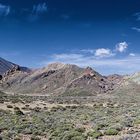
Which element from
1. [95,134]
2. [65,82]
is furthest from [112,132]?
[65,82]

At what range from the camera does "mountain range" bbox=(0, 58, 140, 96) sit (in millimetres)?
146250

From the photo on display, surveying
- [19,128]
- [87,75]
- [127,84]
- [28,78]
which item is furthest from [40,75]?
[19,128]

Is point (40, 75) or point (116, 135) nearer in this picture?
point (116, 135)

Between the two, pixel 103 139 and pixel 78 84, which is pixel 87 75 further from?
pixel 103 139

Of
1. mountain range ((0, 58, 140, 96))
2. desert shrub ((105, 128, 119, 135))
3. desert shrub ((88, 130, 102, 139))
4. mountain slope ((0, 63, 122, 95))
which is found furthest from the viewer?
mountain slope ((0, 63, 122, 95))

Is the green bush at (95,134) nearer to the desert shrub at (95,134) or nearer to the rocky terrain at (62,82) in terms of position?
the desert shrub at (95,134)

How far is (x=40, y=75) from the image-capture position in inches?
7003

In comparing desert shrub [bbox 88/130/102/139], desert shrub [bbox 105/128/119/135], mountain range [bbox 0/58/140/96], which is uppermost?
mountain range [bbox 0/58/140/96]

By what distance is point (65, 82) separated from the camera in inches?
6235

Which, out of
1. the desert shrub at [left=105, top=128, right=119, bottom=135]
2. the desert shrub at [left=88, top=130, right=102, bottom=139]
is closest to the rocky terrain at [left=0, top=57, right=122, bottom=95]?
the desert shrub at [left=105, top=128, right=119, bottom=135]

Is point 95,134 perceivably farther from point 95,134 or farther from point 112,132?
point 112,132

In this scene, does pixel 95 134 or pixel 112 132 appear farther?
pixel 112 132

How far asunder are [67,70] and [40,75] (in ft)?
57.1

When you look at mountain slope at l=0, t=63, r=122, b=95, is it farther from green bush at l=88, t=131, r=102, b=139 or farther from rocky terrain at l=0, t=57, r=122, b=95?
green bush at l=88, t=131, r=102, b=139
